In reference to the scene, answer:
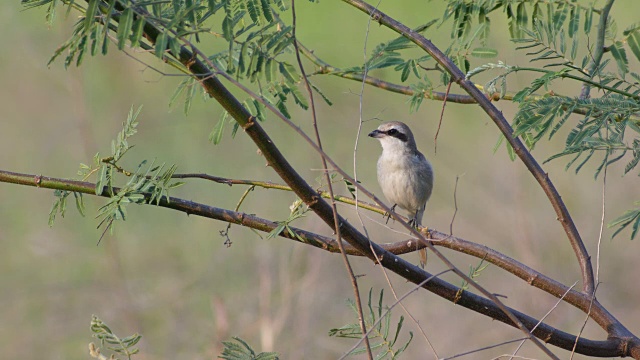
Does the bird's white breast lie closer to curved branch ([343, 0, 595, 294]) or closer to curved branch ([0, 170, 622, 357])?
curved branch ([343, 0, 595, 294])

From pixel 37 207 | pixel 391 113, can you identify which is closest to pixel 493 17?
pixel 391 113

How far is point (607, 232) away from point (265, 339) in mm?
4144

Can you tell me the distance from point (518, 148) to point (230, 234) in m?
5.24

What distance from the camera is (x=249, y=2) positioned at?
2.32m

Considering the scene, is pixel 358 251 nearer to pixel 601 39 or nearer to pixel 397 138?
pixel 601 39

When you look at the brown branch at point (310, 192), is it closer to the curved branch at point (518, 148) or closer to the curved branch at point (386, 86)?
the curved branch at point (518, 148)

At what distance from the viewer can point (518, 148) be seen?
95.4 inches

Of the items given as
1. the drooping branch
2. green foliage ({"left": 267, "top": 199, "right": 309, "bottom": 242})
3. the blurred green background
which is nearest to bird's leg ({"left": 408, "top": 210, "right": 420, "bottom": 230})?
the blurred green background

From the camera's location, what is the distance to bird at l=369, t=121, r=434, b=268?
5723mm

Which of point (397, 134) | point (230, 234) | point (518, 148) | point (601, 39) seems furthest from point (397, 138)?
point (518, 148)

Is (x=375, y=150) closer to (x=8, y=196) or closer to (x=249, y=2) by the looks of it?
(x=8, y=196)

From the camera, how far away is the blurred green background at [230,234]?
573cm

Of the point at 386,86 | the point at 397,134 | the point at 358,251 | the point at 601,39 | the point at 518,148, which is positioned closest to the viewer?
the point at 358,251

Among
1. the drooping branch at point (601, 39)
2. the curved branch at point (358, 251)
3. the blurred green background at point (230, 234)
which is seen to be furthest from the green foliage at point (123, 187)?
the blurred green background at point (230, 234)
